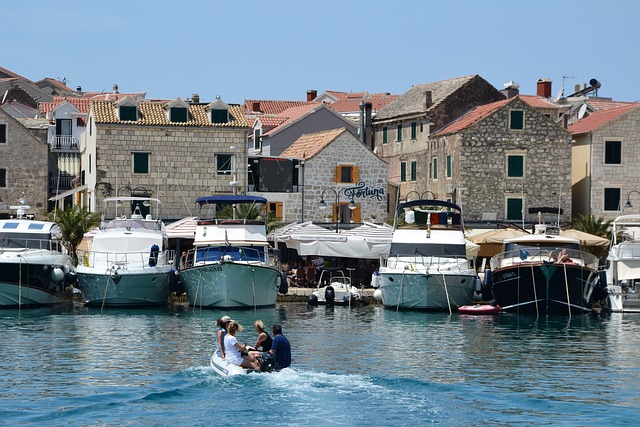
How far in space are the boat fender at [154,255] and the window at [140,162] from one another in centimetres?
1820

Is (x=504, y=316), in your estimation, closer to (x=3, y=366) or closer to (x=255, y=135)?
(x=3, y=366)

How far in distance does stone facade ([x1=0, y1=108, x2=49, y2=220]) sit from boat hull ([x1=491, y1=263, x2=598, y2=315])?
102 feet

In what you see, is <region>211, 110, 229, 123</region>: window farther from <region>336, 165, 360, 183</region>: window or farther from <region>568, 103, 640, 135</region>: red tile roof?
<region>568, 103, 640, 135</region>: red tile roof

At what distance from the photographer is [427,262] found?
47.3 metres

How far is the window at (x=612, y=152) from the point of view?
223 feet

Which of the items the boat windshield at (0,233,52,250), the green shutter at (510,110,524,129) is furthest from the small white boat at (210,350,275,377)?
the green shutter at (510,110,524,129)

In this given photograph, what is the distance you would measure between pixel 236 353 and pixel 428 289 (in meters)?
18.3

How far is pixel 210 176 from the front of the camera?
6694 cm

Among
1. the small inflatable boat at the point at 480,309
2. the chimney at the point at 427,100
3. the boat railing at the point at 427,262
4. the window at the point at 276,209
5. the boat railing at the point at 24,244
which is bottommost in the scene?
the small inflatable boat at the point at 480,309

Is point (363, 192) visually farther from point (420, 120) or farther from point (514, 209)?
point (514, 209)

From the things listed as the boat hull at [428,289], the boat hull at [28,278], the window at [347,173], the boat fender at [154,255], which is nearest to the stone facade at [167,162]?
the window at [347,173]

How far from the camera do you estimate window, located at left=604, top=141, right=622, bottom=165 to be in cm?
6806

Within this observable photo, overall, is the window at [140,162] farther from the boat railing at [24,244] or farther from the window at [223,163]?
the boat railing at [24,244]

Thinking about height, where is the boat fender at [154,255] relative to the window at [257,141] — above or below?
below
